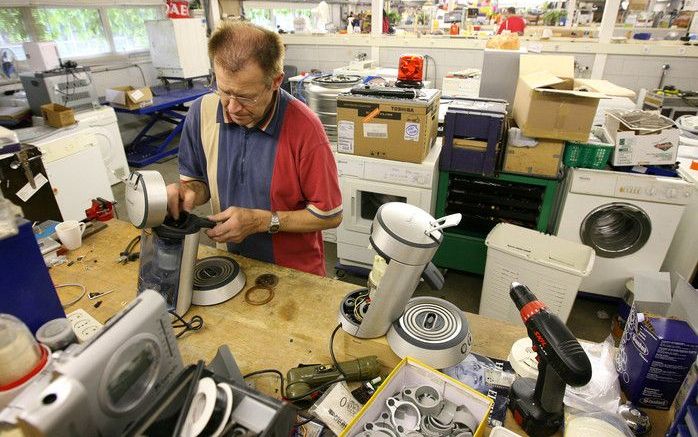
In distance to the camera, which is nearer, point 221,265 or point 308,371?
point 308,371

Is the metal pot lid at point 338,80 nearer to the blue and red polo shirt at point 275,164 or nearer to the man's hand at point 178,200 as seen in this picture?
the blue and red polo shirt at point 275,164

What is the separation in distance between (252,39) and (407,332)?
0.95 meters

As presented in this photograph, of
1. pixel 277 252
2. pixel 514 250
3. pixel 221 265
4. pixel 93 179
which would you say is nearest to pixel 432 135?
pixel 514 250

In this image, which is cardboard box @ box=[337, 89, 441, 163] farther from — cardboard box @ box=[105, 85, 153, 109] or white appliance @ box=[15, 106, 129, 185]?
cardboard box @ box=[105, 85, 153, 109]

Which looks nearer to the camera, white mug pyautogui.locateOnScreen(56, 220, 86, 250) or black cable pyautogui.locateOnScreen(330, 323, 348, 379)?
black cable pyautogui.locateOnScreen(330, 323, 348, 379)

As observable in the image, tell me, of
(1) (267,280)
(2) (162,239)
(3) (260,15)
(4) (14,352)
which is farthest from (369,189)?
(3) (260,15)

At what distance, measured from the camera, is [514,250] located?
211 centimetres

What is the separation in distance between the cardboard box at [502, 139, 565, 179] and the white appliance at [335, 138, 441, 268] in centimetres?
45

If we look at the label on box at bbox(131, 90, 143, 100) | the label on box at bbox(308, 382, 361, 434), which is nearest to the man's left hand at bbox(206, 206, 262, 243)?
the label on box at bbox(308, 382, 361, 434)

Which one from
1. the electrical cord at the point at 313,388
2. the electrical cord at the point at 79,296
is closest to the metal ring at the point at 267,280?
the electrical cord at the point at 313,388

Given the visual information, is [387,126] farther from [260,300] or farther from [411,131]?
[260,300]

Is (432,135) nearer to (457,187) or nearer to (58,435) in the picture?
(457,187)

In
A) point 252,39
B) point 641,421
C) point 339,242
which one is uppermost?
point 252,39

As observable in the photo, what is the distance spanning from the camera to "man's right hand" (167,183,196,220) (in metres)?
1.15
